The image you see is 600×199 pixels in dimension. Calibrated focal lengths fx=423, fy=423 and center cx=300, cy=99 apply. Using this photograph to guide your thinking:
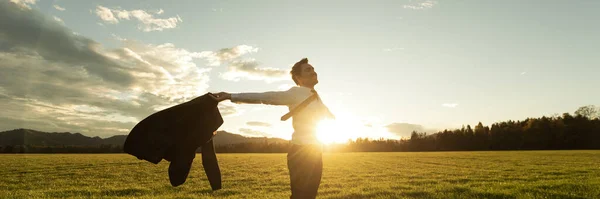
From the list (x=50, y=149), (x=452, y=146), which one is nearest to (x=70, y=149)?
(x=50, y=149)

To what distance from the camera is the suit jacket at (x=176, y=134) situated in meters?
4.62

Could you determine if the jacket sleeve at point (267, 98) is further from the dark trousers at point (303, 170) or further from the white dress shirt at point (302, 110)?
the dark trousers at point (303, 170)

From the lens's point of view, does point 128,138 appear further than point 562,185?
→ No

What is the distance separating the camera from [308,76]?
4938 millimetres

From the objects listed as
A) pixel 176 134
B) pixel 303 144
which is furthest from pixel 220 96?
pixel 303 144

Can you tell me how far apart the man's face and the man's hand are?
102 cm

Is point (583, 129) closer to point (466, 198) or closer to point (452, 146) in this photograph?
point (452, 146)

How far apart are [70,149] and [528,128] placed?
135 m

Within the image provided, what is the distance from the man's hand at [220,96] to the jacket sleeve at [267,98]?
0.06 meters

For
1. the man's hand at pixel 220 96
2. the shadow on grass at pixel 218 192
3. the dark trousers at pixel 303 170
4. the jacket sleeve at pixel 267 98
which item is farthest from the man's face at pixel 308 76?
the shadow on grass at pixel 218 192

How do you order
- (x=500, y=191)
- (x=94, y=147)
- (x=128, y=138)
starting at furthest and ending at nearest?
1. (x=94, y=147)
2. (x=500, y=191)
3. (x=128, y=138)

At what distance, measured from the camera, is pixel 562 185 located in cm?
1567

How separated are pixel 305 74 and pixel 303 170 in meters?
1.11

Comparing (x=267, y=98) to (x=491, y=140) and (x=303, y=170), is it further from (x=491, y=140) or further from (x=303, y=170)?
(x=491, y=140)
